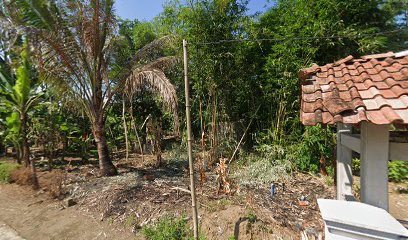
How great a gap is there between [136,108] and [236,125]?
4.97 metres

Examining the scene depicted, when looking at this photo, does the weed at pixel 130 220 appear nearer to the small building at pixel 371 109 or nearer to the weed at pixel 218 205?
the weed at pixel 218 205

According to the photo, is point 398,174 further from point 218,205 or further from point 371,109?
point 371,109

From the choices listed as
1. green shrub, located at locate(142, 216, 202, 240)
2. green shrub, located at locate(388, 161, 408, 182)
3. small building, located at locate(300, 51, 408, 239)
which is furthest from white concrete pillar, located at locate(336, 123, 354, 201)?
green shrub, located at locate(388, 161, 408, 182)

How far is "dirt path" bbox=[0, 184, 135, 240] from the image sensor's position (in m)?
3.58

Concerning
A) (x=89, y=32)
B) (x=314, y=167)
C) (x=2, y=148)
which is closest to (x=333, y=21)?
(x=314, y=167)

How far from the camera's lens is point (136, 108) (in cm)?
1002

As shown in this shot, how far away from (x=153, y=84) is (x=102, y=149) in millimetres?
2221

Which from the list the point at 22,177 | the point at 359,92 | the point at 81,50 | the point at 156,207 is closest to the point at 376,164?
the point at 359,92

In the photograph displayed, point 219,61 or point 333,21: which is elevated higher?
point 333,21

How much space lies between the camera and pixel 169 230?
3230mm

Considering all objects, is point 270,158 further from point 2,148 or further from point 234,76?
point 2,148

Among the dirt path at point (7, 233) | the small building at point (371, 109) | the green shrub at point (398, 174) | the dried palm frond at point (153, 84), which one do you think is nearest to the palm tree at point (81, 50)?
the dried palm frond at point (153, 84)

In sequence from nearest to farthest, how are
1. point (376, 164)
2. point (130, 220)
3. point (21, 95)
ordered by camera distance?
point (376, 164), point (130, 220), point (21, 95)

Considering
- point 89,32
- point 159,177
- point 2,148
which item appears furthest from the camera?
point 2,148
